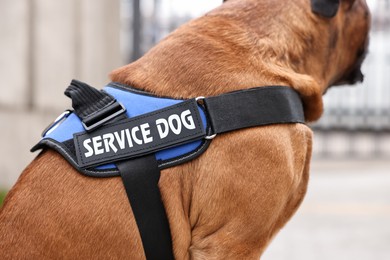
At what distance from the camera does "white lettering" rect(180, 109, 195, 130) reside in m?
2.38

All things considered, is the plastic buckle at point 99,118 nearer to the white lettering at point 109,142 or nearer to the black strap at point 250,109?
the white lettering at point 109,142

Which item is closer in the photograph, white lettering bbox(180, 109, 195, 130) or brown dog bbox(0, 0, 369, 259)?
brown dog bbox(0, 0, 369, 259)

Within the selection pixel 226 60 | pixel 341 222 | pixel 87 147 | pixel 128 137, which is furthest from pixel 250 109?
pixel 341 222

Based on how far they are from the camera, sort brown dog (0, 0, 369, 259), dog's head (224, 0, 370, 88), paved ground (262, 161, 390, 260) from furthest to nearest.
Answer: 1. paved ground (262, 161, 390, 260)
2. dog's head (224, 0, 370, 88)
3. brown dog (0, 0, 369, 259)

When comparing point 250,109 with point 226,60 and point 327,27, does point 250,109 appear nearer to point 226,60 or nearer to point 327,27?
point 226,60

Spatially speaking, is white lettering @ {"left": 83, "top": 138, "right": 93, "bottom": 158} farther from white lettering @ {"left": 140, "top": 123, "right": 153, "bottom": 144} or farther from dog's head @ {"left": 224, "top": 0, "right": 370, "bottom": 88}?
dog's head @ {"left": 224, "top": 0, "right": 370, "bottom": 88}

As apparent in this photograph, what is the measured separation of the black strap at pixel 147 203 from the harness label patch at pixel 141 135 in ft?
0.13

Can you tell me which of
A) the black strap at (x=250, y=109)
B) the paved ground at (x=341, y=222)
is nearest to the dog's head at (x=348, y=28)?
the black strap at (x=250, y=109)

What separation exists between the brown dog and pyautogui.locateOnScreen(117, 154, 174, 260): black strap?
0.02 m

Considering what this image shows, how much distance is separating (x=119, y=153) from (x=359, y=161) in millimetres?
12155

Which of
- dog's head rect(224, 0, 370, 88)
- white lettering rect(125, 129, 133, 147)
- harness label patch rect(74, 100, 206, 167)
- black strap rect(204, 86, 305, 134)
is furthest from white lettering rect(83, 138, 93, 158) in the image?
dog's head rect(224, 0, 370, 88)

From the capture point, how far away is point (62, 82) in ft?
24.3

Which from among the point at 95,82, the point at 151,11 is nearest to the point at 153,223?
the point at 95,82

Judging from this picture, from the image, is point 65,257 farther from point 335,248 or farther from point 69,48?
point 69,48
